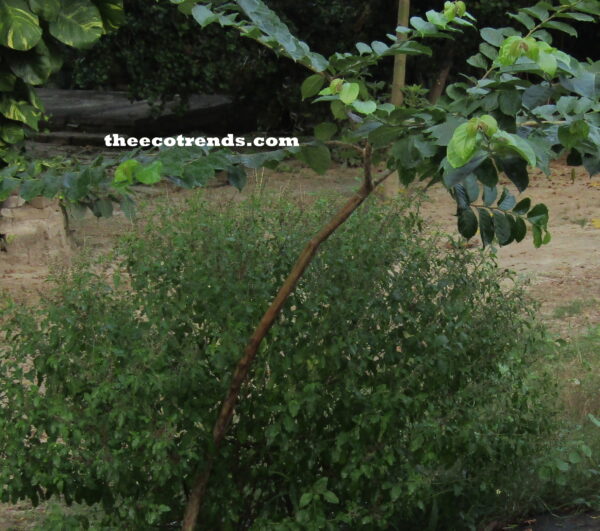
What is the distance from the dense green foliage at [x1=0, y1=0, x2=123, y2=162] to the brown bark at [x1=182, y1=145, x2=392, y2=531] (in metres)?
3.47

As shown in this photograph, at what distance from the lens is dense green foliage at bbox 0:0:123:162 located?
6.09m

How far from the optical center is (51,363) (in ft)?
10.9

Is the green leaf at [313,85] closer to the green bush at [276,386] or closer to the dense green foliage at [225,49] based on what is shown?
the green bush at [276,386]

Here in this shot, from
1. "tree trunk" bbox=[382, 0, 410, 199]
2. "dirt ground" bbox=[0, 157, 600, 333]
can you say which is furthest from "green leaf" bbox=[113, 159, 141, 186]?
"tree trunk" bbox=[382, 0, 410, 199]

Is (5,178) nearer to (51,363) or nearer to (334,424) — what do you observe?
(51,363)

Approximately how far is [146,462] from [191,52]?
943 centimetres

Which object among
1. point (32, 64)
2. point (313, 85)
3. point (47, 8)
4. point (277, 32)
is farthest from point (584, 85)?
point (32, 64)

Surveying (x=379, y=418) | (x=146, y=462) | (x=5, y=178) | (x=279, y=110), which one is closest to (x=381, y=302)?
(x=379, y=418)

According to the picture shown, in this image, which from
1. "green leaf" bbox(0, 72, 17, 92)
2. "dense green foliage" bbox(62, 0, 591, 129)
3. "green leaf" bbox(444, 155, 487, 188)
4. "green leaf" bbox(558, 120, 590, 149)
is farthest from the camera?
"dense green foliage" bbox(62, 0, 591, 129)

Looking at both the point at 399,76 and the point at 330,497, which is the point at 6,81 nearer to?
the point at 399,76

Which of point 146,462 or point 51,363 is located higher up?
point 51,363

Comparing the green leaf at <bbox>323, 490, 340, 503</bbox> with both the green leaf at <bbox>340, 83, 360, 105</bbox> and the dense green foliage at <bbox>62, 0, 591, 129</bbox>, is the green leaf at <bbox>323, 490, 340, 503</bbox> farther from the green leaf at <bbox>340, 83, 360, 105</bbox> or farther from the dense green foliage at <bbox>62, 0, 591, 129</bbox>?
the dense green foliage at <bbox>62, 0, 591, 129</bbox>

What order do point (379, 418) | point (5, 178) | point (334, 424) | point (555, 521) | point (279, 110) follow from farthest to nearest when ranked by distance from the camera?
point (279, 110), point (555, 521), point (334, 424), point (379, 418), point (5, 178)

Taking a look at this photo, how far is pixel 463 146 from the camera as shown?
75.4 inches
